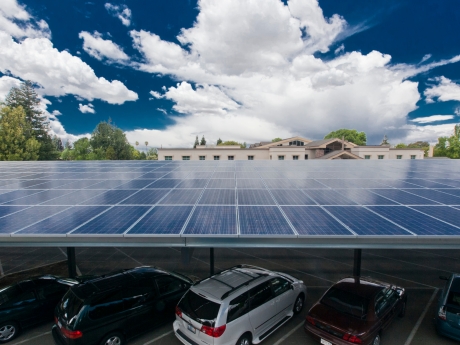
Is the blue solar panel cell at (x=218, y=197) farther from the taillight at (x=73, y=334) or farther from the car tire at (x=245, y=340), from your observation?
the taillight at (x=73, y=334)

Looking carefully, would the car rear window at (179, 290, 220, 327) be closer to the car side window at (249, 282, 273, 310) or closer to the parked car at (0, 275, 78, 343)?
the car side window at (249, 282, 273, 310)

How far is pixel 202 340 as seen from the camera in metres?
6.07

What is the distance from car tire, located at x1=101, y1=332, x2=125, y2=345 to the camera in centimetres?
635

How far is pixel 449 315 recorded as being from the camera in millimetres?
6895

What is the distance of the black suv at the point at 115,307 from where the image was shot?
613cm

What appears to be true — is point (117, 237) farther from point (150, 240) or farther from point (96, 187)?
point (96, 187)

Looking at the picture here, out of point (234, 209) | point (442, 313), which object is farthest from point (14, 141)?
point (442, 313)

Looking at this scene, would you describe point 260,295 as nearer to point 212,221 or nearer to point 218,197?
point 212,221

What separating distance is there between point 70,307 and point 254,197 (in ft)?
20.4

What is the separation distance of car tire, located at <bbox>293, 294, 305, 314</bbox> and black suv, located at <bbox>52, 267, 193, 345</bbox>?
3710mm

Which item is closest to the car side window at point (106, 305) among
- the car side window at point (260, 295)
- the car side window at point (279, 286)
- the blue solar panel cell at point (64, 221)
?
the blue solar panel cell at point (64, 221)

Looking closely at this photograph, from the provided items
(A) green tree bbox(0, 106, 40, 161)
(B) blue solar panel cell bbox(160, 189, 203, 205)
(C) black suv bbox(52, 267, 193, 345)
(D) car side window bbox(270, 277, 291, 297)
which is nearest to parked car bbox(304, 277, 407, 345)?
(D) car side window bbox(270, 277, 291, 297)

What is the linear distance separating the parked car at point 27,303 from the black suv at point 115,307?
1.41 m

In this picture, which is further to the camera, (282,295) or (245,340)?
(282,295)
